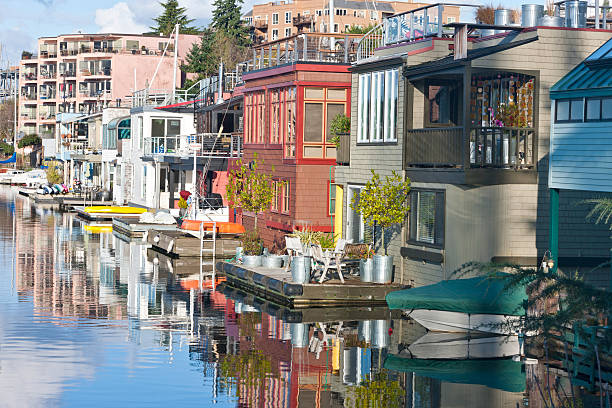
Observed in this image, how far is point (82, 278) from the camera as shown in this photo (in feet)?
127

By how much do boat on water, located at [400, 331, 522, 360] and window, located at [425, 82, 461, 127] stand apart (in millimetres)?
8036

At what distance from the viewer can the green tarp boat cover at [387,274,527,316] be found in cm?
2464

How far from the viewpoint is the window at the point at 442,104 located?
32281mm

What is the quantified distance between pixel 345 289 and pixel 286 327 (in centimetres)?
351

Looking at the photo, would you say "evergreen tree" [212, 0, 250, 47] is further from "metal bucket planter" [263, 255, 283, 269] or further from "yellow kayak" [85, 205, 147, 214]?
"metal bucket planter" [263, 255, 283, 269]

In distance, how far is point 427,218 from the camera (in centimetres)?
3116

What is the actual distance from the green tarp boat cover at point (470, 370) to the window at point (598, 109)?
627cm

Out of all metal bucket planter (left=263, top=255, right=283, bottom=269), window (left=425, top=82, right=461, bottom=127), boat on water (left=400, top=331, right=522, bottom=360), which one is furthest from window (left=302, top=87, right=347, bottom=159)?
boat on water (left=400, top=331, right=522, bottom=360)

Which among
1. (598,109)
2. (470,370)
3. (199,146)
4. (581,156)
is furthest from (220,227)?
(470,370)

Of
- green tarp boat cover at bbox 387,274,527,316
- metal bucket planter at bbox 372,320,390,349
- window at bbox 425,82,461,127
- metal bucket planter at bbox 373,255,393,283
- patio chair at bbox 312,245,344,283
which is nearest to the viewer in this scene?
green tarp boat cover at bbox 387,274,527,316

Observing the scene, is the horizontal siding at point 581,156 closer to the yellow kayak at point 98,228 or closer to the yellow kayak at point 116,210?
the yellow kayak at point 98,228

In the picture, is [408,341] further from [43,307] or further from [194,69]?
[194,69]

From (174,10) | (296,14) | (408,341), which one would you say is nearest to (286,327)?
(408,341)

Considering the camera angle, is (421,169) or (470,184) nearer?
(470,184)
